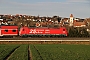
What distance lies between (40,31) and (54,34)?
4.67 m

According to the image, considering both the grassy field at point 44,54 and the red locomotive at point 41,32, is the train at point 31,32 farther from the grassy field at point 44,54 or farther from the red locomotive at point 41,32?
the grassy field at point 44,54

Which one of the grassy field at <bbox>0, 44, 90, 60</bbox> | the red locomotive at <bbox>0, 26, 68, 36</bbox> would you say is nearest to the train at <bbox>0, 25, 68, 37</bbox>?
the red locomotive at <bbox>0, 26, 68, 36</bbox>

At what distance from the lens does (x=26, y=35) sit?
76.4m

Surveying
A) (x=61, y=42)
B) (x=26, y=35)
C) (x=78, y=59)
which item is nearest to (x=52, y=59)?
(x=78, y=59)

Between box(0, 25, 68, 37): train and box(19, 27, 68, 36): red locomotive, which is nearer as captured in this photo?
box(0, 25, 68, 37): train

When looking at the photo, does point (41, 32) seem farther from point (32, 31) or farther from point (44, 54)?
point (44, 54)

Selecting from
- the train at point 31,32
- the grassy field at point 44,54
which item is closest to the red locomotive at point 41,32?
the train at point 31,32

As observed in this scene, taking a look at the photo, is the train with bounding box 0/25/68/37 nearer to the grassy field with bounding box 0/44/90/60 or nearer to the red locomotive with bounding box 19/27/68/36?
the red locomotive with bounding box 19/27/68/36

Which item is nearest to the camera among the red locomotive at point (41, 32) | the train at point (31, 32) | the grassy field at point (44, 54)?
the grassy field at point (44, 54)

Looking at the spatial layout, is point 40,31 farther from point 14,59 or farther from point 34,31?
point 14,59

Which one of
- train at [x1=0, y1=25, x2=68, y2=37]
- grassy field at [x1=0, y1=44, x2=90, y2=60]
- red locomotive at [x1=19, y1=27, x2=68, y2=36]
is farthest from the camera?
red locomotive at [x1=19, y1=27, x2=68, y2=36]

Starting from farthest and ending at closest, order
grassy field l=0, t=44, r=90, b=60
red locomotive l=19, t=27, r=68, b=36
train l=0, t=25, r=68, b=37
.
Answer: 1. red locomotive l=19, t=27, r=68, b=36
2. train l=0, t=25, r=68, b=37
3. grassy field l=0, t=44, r=90, b=60

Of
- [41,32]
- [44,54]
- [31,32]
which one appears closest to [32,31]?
[31,32]

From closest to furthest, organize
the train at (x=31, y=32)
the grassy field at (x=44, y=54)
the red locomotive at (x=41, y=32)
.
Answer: the grassy field at (x=44, y=54) < the train at (x=31, y=32) < the red locomotive at (x=41, y=32)
